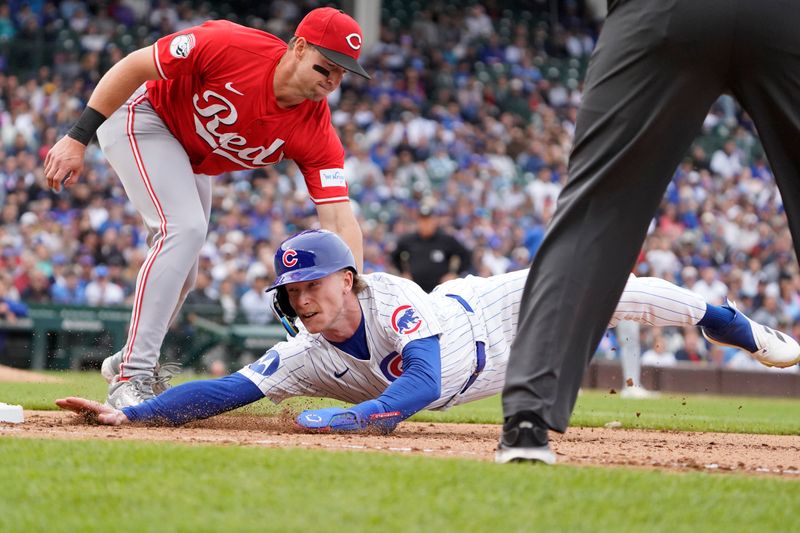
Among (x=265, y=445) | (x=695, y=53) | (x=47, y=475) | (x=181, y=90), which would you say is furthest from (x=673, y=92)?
(x=181, y=90)

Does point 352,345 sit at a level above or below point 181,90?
below

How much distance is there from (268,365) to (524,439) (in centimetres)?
208

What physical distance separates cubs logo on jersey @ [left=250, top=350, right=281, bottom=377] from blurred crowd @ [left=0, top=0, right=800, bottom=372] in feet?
27.7

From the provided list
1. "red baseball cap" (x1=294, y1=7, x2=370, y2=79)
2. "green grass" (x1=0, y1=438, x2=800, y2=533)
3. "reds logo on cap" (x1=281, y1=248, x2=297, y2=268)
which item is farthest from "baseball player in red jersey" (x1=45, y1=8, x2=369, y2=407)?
"green grass" (x1=0, y1=438, x2=800, y2=533)

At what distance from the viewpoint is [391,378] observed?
5473mm

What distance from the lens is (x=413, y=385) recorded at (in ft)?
16.5

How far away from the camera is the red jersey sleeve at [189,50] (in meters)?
5.71

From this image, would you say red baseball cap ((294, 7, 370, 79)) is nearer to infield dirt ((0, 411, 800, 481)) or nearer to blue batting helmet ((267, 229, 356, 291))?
blue batting helmet ((267, 229, 356, 291))

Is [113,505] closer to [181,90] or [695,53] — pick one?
[695,53]

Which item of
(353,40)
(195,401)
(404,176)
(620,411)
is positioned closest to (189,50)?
(353,40)

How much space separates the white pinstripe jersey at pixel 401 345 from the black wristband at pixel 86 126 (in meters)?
1.33

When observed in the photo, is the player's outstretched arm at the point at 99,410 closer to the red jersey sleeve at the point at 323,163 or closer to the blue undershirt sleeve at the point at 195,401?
the blue undershirt sleeve at the point at 195,401

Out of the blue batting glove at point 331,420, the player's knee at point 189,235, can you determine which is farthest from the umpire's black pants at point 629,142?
the player's knee at point 189,235

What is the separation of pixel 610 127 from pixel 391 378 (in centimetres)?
208
